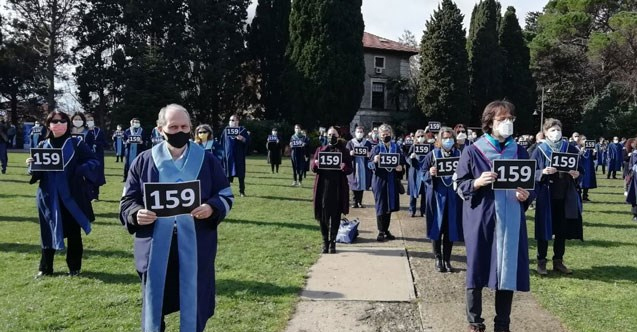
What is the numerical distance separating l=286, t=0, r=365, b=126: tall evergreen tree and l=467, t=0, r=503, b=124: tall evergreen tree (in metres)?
12.3

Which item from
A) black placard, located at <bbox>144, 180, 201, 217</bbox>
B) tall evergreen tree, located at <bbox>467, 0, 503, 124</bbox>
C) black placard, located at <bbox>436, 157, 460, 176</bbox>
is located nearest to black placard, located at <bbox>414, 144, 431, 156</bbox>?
black placard, located at <bbox>436, 157, 460, 176</bbox>

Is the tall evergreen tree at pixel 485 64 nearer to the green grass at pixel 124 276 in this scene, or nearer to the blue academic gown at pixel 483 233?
the green grass at pixel 124 276

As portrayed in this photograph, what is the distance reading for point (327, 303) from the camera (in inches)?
230

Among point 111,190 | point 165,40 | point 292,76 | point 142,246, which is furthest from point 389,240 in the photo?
point 165,40

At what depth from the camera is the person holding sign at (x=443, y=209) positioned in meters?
7.08

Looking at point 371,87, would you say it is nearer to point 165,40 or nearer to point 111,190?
point 165,40

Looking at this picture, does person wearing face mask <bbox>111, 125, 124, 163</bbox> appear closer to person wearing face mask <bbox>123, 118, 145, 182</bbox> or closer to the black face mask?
person wearing face mask <bbox>123, 118, 145, 182</bbox>

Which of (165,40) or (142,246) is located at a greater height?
(165,40)

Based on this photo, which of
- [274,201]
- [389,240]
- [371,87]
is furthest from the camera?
[371,87]

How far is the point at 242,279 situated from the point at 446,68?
3868cm

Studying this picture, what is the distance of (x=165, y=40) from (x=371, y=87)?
19431 mm

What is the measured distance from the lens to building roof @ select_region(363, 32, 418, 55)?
51.0 metres

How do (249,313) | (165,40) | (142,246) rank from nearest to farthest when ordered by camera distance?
(142,246) → (249,313) → (165,40)

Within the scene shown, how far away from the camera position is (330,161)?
26.5 ft
